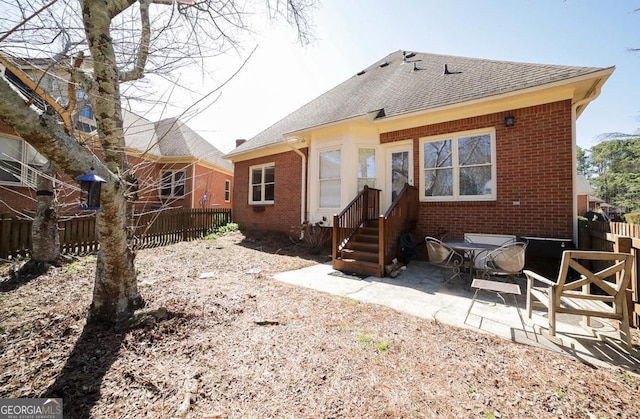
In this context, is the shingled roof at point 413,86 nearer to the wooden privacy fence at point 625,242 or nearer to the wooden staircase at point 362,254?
the wooden privacy fence at point 625,242

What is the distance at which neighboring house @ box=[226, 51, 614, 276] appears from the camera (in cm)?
556

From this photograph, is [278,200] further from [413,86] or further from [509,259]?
[509,259]

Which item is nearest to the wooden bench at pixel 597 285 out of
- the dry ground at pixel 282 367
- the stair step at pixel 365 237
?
the dry ground at pixel 282 367

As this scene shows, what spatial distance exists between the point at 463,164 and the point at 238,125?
580 centimetres

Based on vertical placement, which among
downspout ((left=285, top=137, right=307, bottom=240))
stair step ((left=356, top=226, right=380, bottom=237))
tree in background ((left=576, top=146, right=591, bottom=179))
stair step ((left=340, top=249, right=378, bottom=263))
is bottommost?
stair step ((left=340, top=249, right=378, bottom=263))

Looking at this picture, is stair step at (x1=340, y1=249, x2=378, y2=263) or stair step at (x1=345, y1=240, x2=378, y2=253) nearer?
stair step at (x1=340, y1=249, x2=378, y2=263)

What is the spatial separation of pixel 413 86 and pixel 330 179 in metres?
4.11

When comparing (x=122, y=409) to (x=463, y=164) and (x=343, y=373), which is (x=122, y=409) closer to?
(x=343, y=373)

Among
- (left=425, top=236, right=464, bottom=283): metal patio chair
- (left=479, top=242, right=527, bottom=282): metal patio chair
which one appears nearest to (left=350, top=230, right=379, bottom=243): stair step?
(left=425, top=236, right=464, bottom=283): metal patio chair

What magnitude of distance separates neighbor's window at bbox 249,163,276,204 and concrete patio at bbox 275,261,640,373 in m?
5.95

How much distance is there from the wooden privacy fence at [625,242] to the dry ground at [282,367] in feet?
4.84

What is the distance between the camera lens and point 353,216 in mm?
6906

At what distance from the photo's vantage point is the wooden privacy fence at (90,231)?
607 cm

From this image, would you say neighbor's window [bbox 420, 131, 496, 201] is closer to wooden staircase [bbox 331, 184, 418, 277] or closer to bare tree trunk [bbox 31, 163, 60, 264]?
wooden staircase [bbox 331, 184, 418, 277]
